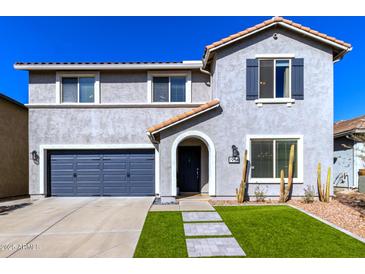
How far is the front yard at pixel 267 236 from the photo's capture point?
207 inches

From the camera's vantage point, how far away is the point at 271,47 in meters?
10.8

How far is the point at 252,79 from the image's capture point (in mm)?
10750

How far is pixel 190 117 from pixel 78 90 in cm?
676

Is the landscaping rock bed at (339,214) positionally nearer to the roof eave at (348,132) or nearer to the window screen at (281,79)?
the window screen at (281,79)

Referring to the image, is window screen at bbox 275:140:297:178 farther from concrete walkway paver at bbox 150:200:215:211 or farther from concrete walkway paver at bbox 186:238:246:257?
concrete walkway paver at bbox 186:238:246:257

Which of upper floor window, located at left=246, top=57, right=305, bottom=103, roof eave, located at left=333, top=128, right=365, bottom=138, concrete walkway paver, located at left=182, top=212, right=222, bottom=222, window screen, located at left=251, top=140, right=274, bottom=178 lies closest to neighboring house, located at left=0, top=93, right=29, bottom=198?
concrete walkway paver, located at left=182, top=212, right=222, bottom=222

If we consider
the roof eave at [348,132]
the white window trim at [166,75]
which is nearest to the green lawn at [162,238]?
the white window trim at [166,75]

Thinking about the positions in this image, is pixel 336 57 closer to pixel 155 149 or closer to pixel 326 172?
pixel 326 172

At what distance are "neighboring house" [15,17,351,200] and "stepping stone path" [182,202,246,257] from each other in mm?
2768

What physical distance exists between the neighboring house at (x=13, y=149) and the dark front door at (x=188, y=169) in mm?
10352

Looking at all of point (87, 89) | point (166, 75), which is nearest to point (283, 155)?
point (166, 75)

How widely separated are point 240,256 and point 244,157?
5911 mm

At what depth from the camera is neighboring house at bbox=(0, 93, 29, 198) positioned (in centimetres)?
1358
